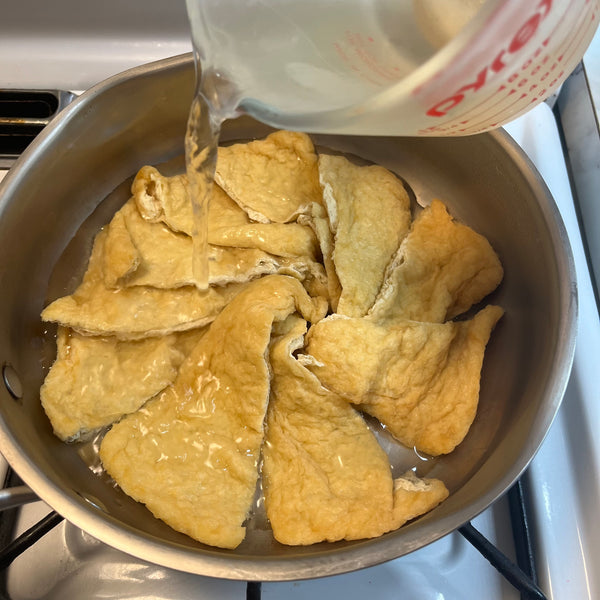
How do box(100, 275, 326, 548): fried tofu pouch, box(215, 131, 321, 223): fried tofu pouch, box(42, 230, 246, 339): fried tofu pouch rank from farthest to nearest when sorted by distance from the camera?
1. box(215, 131, 321, 223): fried tofu pouch
2. box(42, 230, 246, 339): fried tofu pouch
3. box(100, 275, 326, 548): fried tofu pouch

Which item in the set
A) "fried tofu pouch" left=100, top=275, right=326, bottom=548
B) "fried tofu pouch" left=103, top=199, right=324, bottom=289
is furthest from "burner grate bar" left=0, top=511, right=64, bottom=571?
"fried tofu pouch" left=103, top=199, right=324, bottom=289

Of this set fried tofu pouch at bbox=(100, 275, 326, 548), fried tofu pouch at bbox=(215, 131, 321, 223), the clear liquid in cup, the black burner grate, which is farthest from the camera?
fried tofu pouch at bbox=(215, 131, 321, 223)

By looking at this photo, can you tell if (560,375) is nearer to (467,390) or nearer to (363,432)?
(467,390)

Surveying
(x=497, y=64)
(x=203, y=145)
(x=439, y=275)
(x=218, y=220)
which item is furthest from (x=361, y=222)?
(x=497, y=64)

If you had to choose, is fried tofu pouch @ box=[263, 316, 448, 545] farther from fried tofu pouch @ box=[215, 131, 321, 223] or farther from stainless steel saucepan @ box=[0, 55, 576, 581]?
fried tofu pouch @ box=[215, 131, 321, 223]

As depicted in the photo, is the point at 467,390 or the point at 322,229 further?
the point at 322,229

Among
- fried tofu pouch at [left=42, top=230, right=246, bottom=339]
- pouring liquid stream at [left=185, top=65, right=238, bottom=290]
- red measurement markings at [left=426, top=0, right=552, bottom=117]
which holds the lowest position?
fried tofu pouch at [left=42, top=230, right=246, bottom=339]

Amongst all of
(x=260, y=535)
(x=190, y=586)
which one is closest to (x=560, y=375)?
(x=260, y=535)
